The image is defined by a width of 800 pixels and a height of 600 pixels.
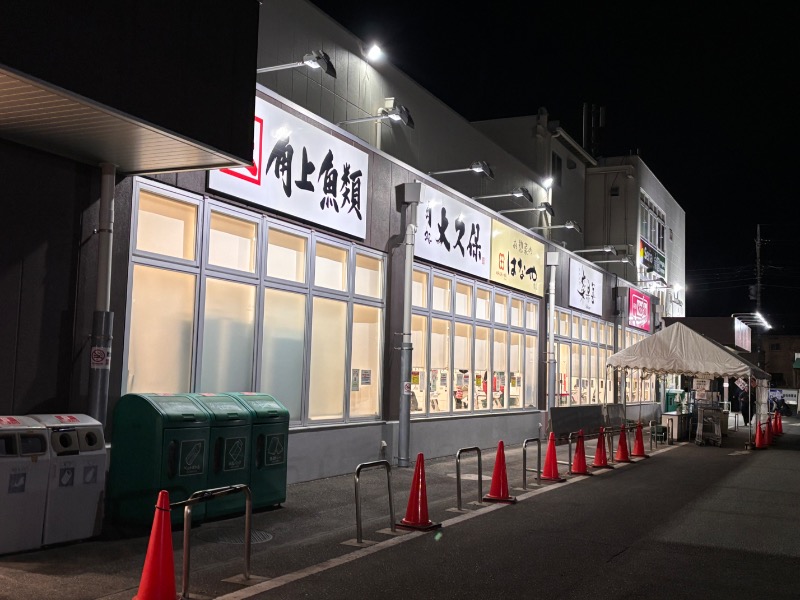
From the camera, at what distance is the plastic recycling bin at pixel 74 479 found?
320 inches

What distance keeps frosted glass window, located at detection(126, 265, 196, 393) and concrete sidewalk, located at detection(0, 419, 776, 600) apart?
2275 mm

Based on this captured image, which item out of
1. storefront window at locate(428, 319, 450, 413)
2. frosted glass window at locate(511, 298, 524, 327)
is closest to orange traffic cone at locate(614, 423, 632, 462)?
storefront window at locate(428, 319, 450, 413)

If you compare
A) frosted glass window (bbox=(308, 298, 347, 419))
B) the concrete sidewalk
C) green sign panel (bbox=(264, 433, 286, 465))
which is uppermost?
frosted glass window (bbox=(308, 298, 347, 419))

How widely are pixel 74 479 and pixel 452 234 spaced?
1199cm

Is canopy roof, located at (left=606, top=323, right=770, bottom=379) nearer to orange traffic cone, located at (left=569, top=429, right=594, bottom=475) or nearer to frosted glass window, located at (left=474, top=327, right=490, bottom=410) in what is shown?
frosted glass window, located at (left=474, top=327, right=490, bottom=410)

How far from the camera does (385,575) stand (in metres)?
7.50

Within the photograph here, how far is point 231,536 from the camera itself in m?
9.01

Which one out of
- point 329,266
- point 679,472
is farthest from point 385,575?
point 679,472

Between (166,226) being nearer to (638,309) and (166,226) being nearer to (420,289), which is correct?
(420,289)

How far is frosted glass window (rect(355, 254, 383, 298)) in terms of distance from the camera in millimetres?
15703

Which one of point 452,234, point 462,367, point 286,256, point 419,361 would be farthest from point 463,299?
point 286,256

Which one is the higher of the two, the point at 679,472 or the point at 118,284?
the point at 118,284

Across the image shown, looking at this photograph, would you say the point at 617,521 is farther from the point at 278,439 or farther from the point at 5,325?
the point at 5,325

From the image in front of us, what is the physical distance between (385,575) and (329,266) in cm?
802
